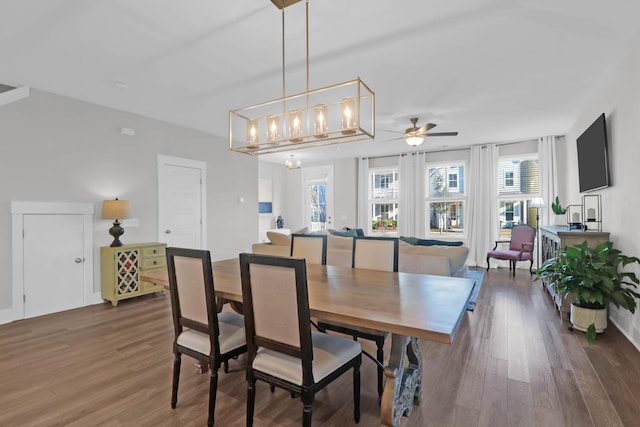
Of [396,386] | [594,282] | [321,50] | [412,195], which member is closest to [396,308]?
[396,386]

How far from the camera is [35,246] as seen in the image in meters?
3.72

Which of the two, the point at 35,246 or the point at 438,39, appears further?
the point at 35,246

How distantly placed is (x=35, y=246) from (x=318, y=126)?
3.73 meters

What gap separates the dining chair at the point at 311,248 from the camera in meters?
2.98

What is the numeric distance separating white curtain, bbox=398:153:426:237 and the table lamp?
5.66 metres

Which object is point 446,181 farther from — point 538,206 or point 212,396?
point 212,396

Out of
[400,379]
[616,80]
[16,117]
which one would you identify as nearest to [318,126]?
[400,379]

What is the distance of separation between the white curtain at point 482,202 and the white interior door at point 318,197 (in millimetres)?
3479

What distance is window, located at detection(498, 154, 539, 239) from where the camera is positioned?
6465 mm

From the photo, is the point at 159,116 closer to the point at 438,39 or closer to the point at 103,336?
the point at 103,336

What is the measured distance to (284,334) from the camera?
153cm

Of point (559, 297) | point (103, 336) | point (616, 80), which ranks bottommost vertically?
point (103, 336)

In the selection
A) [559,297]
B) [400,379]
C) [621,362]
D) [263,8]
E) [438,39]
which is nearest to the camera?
[400,379]

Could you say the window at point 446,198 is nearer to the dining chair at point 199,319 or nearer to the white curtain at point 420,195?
the white curtain at point 420,195
